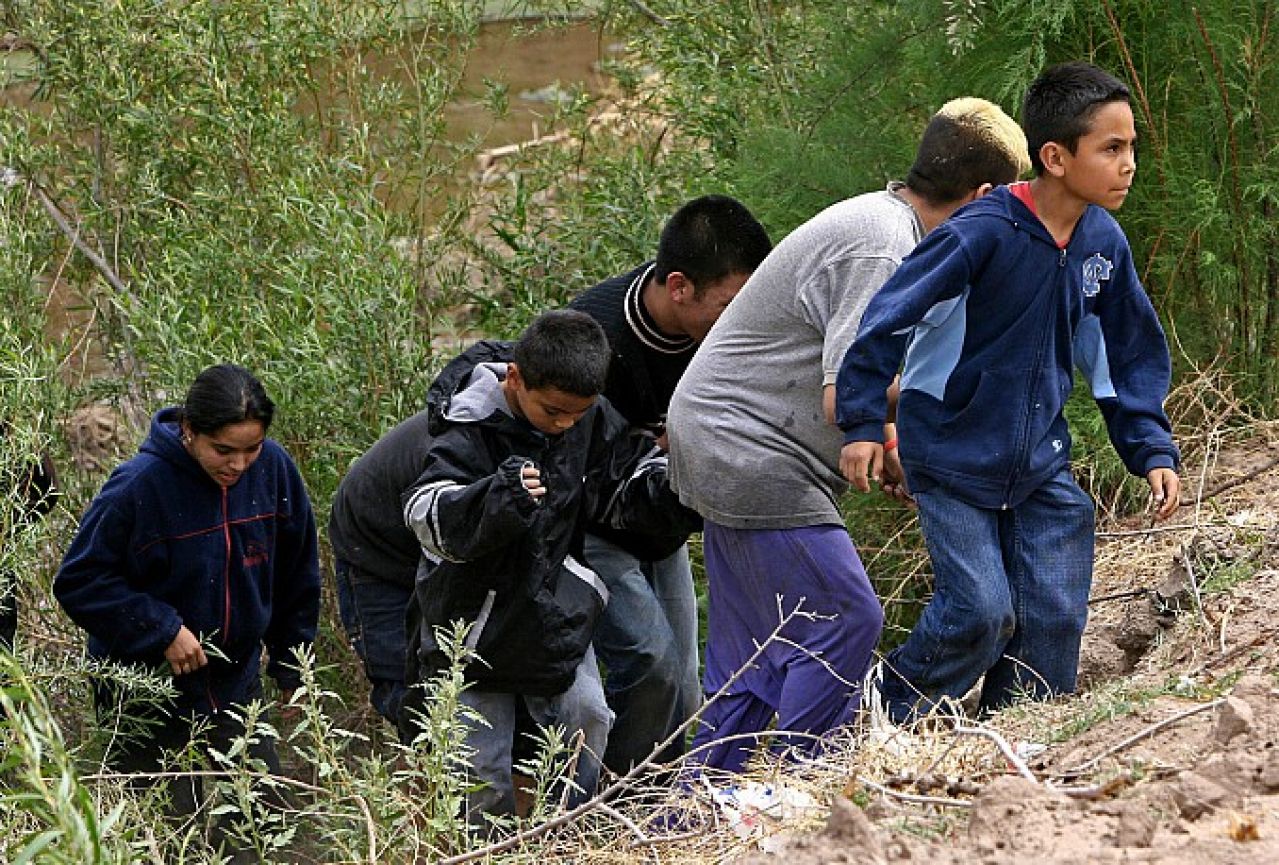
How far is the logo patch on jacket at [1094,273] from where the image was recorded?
424 cm

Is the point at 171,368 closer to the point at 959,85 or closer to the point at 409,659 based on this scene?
the point at 409,659

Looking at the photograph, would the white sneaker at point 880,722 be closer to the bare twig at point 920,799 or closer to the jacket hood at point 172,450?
the bare twig at point 920,799

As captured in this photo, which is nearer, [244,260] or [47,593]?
[47,593]

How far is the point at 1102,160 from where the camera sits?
4.10 m

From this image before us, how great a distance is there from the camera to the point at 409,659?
Answer: 4.74m

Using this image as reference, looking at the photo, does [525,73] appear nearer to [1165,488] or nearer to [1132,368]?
[1132,368]

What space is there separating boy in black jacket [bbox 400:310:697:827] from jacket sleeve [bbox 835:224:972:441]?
0.67 meters

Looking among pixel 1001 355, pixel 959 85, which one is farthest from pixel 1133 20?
pixel 1001 355

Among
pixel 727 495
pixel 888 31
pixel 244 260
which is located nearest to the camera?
pixel 727 495

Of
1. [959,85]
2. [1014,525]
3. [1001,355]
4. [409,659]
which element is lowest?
[409,659]

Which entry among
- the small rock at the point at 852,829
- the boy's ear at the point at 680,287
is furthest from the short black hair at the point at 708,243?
the small rock at the point at 852,829

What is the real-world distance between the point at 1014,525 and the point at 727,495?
677 millimetres

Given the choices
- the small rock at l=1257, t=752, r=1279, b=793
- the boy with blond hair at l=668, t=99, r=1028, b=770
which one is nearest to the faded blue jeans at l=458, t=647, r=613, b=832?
the boy with blond hair at l=668, t=99, r=1028, b=770

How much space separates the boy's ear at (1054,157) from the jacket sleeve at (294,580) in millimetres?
2343
